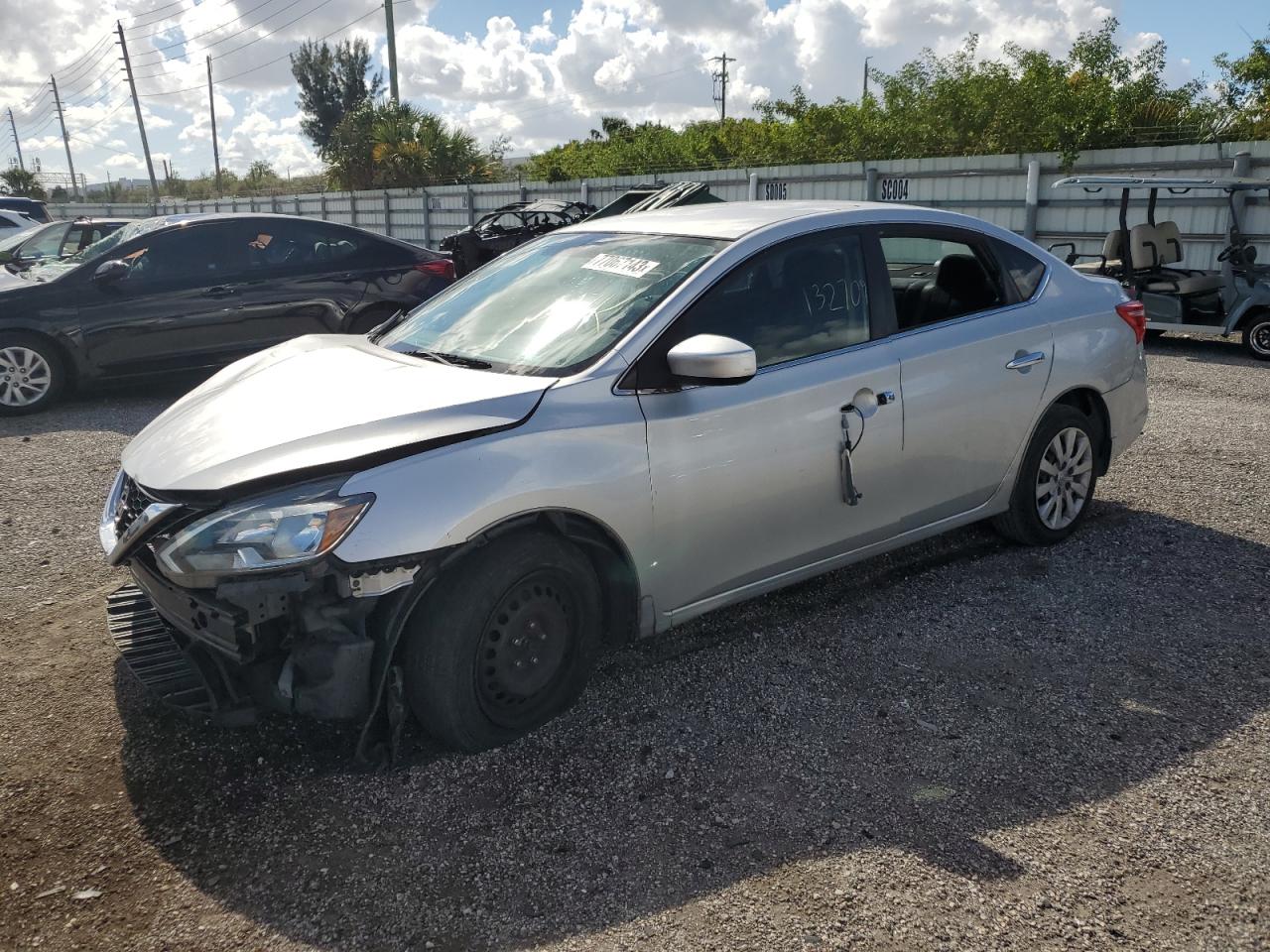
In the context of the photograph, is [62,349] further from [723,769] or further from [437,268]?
[723,769]

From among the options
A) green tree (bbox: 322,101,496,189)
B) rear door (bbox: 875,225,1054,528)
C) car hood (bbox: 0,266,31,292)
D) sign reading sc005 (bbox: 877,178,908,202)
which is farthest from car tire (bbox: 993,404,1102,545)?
green tree (bbox: 322,101,496,189)

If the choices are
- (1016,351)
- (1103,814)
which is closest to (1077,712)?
(1103,814)

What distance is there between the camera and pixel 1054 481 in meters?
4.84

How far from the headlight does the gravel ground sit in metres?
0.72

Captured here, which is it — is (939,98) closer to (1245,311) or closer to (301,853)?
(1245,311)

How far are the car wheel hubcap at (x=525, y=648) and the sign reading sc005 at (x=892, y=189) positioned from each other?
1441 cm

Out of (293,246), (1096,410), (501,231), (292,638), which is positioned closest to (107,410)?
(293,246)

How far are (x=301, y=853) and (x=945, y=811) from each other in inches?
70.4

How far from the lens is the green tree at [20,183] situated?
6134cm

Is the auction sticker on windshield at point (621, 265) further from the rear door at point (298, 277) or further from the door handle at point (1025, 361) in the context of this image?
the rear door at point (298, 277)

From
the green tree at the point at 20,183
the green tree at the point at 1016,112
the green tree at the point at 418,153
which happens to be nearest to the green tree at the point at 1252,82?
the green tree at the point at 1016,112

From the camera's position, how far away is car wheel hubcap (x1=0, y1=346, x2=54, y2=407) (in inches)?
322

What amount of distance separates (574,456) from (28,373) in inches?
273

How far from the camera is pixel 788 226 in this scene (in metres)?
3.91
